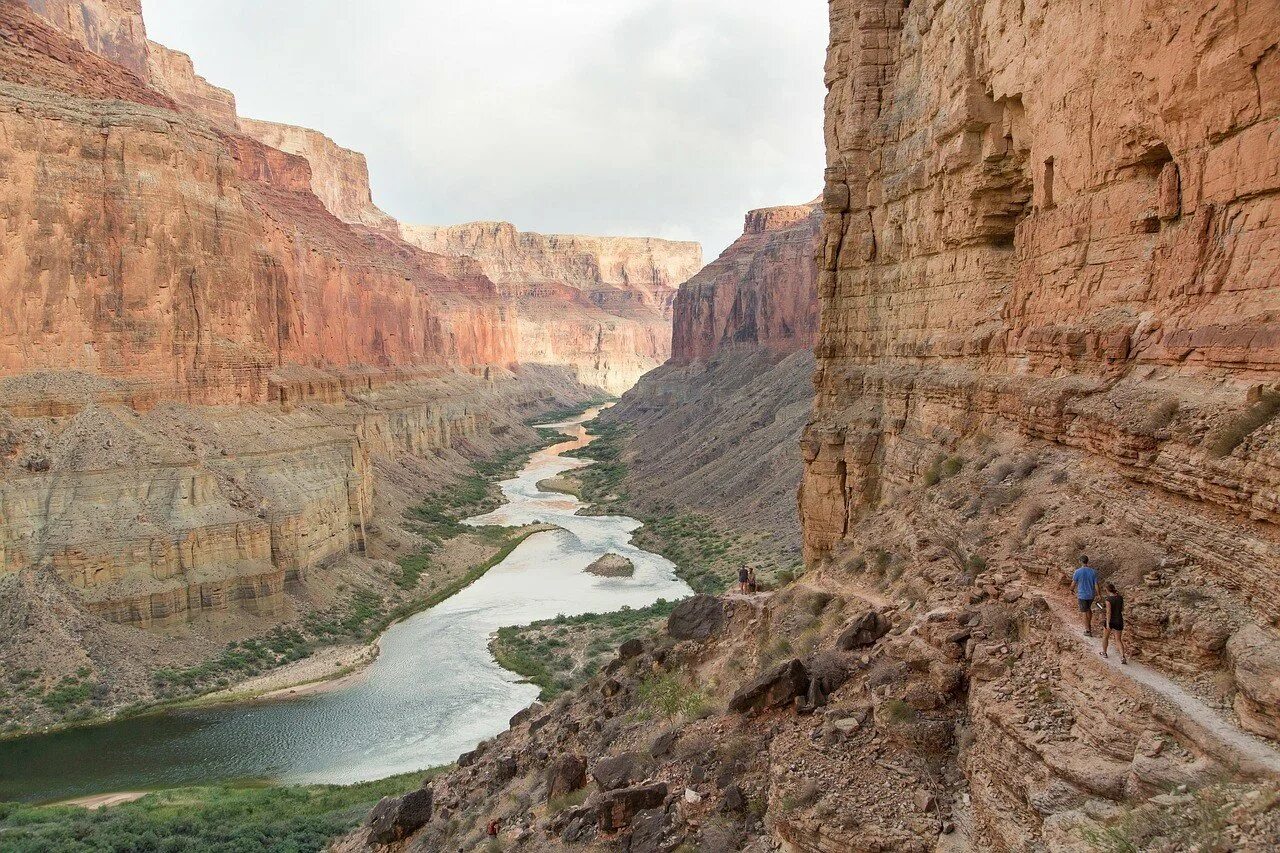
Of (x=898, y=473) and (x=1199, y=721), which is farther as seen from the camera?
(x=898, y=473)

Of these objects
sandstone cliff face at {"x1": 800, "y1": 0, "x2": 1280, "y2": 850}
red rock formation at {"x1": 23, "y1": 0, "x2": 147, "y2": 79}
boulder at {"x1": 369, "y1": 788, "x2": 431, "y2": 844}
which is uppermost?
red rock formation at {"x1": 23, "y1": 0, "x2": 147, "y2": 79}

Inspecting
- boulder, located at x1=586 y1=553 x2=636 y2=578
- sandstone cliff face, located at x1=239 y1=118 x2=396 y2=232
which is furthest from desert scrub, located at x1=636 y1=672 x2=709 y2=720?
sandstone cliff face, located at x1=239 y1=118 x2=396 y2=232

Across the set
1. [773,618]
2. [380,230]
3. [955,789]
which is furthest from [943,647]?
[380,230]

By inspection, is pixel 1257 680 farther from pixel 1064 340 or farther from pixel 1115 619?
pixel 1064 340

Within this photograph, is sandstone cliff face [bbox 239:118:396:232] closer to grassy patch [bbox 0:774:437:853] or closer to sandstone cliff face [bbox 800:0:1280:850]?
grassy patch [bbox 0:774:437:853]

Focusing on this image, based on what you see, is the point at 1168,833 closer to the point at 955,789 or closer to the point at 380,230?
the point at 955,789

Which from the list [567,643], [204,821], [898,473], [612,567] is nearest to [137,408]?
[567,643]

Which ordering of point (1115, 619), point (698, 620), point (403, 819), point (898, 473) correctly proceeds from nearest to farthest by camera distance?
point (1115, 619)
point (403, 819)
point (698, 620)
point (898, 473)
